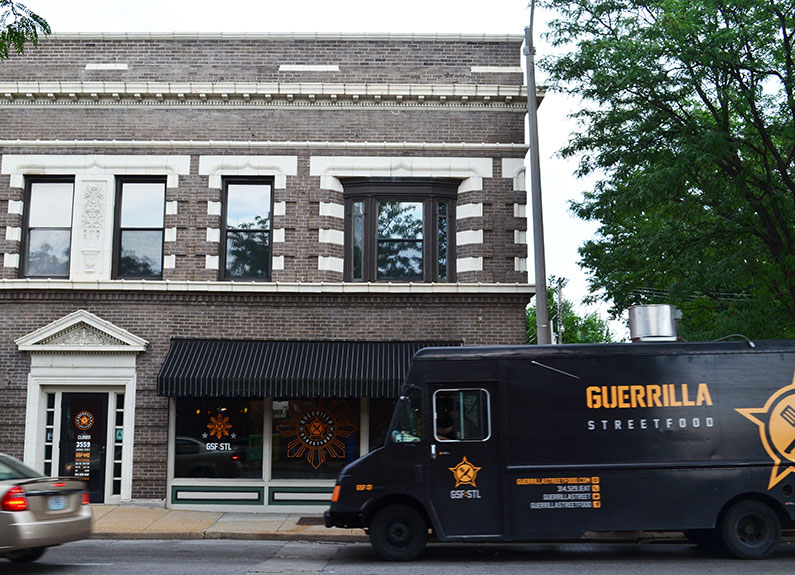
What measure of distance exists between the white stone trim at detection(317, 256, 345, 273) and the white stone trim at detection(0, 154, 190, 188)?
3318 mm

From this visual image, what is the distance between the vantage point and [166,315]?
15.6 metres

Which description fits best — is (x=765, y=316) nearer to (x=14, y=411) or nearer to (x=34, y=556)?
(x=34, y=556)

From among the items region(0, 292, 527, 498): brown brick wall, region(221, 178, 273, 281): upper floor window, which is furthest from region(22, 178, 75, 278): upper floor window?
region(221, 178, 273, 281): upper floor window

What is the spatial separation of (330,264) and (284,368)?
2.39 metres

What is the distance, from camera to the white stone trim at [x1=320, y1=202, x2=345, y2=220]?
16.0 meters

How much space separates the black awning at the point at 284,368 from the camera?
14430mm

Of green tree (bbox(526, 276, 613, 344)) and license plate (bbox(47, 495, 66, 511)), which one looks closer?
license plate (bbox(47, 495, 66, 511))

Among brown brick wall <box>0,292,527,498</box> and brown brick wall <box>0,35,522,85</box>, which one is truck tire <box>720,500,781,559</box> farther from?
brown brick wall <box>0,35,522,85</box>

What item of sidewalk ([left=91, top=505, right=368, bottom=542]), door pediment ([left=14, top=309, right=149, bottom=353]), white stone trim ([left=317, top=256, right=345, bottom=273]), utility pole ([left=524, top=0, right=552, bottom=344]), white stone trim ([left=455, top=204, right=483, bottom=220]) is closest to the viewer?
sidewalk ([left=91, top=505, right=368, bottom=542])

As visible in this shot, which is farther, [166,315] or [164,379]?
[166,315]

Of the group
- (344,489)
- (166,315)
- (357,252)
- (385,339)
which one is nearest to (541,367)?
(344,489)

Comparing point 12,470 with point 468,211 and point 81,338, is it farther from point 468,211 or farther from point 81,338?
point 468,211

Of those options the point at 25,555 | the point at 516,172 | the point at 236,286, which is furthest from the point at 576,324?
the point at 25,555

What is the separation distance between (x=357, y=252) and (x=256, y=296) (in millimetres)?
2252
